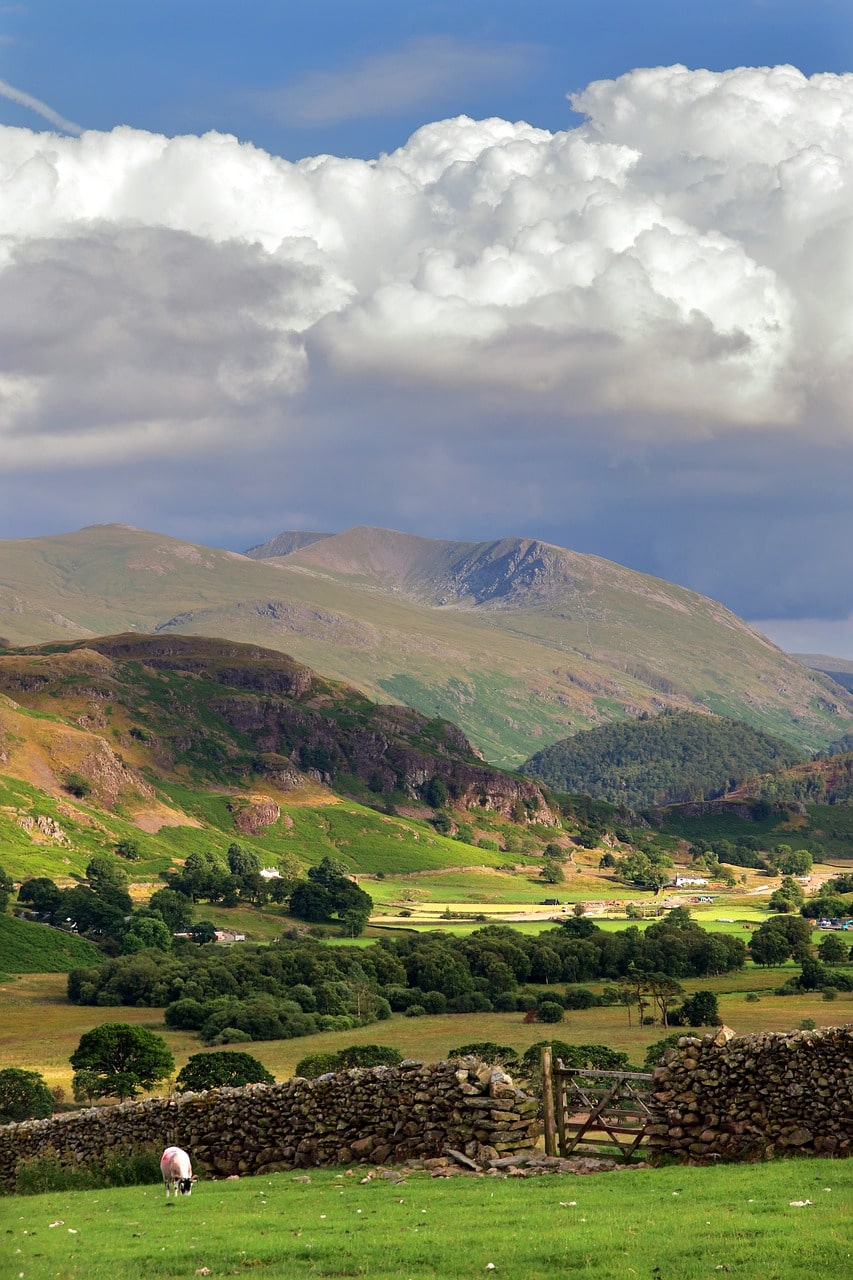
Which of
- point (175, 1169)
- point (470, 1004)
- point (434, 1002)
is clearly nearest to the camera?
point (175, 1169)

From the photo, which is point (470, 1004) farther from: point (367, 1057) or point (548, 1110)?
point (548, 1110)

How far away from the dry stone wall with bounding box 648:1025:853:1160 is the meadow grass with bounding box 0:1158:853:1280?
1.52 meters

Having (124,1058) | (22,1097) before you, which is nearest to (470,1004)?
(124,1058)

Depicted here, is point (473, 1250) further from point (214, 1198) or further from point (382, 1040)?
point (382, 1040)

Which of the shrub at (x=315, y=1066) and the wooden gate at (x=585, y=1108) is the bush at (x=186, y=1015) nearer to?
the shrub at (x=315, y=1066)

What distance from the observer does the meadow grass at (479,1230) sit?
20500mm

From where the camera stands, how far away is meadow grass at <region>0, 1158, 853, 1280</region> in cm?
2050

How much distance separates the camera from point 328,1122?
117ft

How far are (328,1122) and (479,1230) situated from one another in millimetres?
12968

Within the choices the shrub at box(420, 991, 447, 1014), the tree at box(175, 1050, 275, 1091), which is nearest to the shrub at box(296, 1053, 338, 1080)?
the tree at box(175, 1050, 275, 1091)

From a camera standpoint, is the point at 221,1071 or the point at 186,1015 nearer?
the point at 221,1071

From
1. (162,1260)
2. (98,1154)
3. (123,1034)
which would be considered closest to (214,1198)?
(162,1260)

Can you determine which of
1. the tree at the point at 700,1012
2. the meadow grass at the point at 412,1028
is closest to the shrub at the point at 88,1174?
the meadow grass at the point at 412,1028

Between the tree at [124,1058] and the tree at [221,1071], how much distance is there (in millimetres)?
9176
